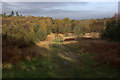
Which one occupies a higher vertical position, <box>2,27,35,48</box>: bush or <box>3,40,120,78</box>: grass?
<box>2,27,35,48</box>: bush

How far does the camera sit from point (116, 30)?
5.78m

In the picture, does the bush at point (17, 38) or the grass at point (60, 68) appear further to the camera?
the bush at point (17, 38)

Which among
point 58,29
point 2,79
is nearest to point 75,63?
point 2,79

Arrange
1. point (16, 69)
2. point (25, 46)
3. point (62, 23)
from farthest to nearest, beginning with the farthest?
1. point (62, 23)
2. point (25, 46)
3. point (16, 69)

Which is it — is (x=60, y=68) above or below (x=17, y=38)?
below

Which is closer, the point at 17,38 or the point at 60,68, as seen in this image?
the point at 60,68

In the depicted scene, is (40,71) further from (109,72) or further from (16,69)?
(109,72)

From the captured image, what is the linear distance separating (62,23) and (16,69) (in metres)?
18.5

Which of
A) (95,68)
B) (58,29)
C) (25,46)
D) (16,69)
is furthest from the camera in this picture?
(58,29)

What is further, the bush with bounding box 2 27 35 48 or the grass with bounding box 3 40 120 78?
the bush with bounding box 2 27 35 48

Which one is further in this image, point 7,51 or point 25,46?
point 25,46

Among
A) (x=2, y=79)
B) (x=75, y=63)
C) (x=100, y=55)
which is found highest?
(x=100, y=55)

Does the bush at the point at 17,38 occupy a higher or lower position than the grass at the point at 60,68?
higher

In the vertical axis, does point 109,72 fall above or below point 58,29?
below
